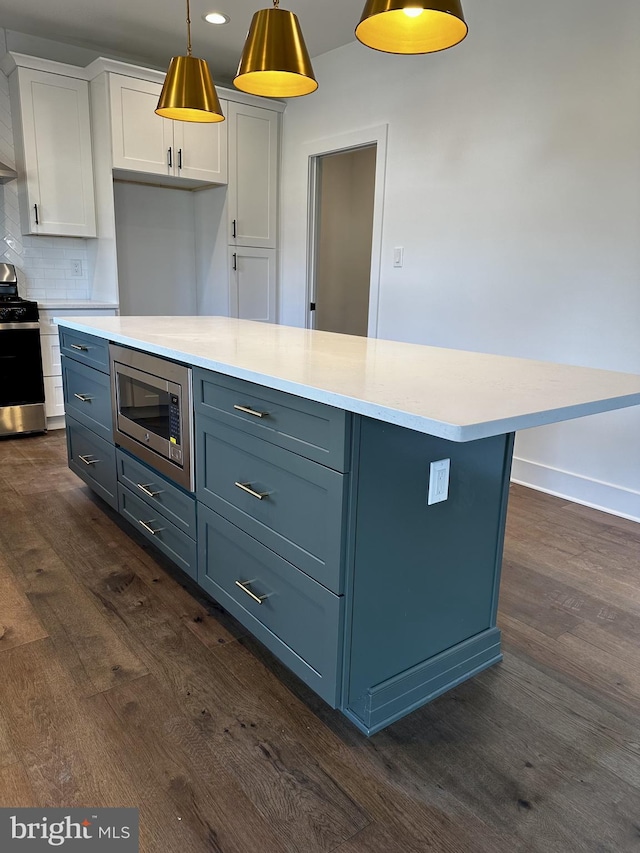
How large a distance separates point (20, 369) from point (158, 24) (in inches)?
97.0

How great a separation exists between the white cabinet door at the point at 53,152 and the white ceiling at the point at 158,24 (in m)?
0.34

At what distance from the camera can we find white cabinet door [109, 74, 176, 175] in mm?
4105

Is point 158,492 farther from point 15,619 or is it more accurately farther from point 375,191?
point 375,191

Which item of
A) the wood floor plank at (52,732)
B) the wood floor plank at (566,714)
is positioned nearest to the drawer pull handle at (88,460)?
the wood floor plank at (52,732)

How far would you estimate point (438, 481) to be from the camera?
1.48 m

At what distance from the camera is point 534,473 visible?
3406 millimetres

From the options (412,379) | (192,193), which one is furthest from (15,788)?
(192,193)

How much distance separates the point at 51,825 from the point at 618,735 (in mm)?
1353

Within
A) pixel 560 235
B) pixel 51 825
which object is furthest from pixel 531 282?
pixel 51 825

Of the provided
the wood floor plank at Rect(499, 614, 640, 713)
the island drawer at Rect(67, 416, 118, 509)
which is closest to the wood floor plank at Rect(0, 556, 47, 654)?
the island drawer at Rect(67, 416, 118, 509)

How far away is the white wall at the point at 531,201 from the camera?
2832 millimetres

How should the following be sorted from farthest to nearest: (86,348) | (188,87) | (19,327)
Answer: (19,327) < (86,348) < (188,87)

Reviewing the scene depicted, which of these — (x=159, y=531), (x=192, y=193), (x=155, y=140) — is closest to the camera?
(x=159, y=531)

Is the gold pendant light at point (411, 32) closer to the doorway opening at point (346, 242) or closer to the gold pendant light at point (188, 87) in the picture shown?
the gold pendant light at point (188, 87)
